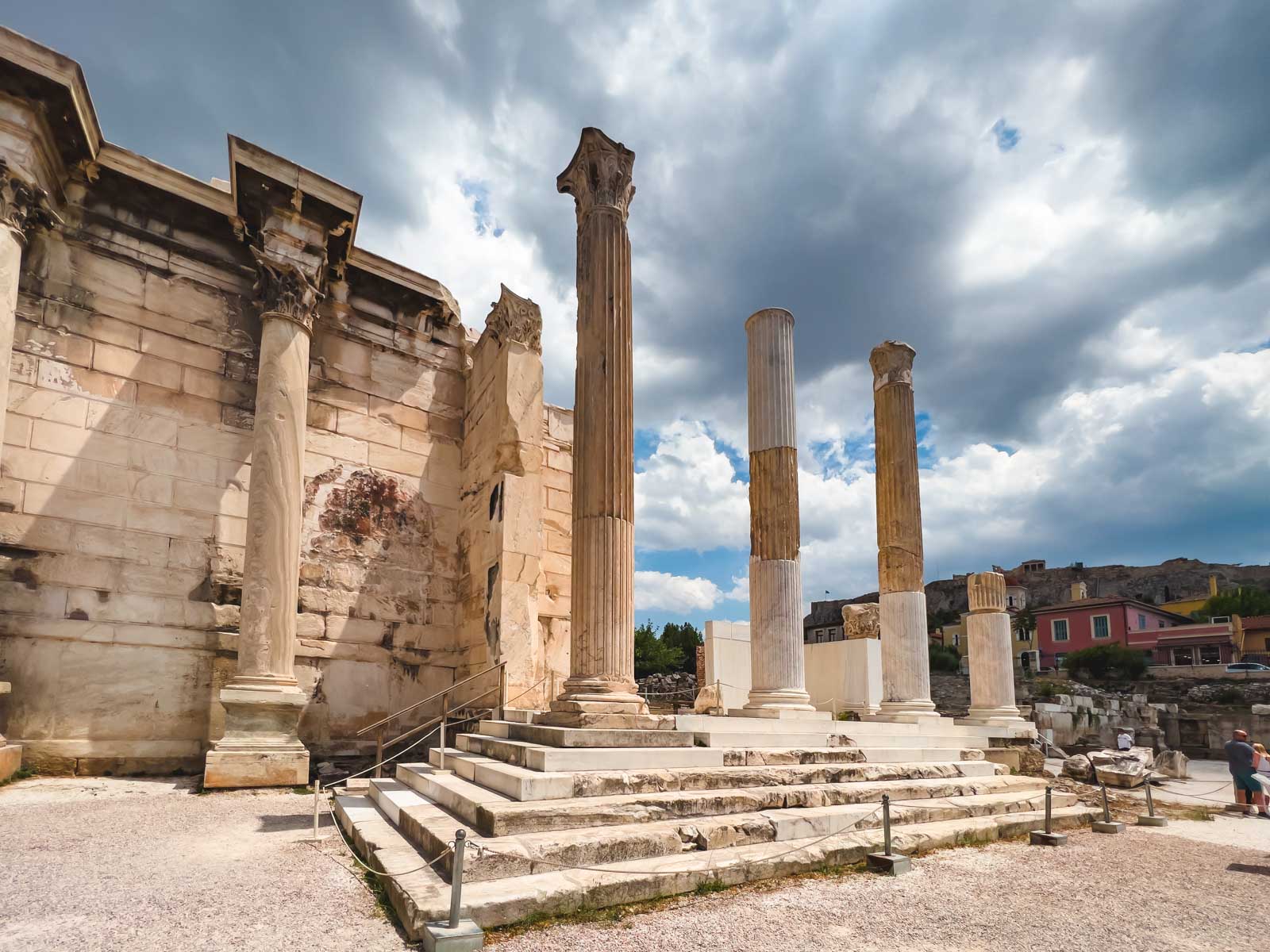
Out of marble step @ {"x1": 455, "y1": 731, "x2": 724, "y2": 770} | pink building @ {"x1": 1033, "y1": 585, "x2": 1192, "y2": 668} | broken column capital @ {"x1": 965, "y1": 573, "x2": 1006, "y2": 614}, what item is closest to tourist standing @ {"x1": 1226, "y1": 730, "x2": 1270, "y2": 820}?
broken column capital @ {"x1": 965, "y1": 573, "x2": 1006, "y2": 614}

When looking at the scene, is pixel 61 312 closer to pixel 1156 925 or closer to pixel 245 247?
pixel 245 247

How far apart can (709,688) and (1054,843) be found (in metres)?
6.28

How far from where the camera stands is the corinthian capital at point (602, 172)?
9.26 meters

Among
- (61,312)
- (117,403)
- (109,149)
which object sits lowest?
(117,403)

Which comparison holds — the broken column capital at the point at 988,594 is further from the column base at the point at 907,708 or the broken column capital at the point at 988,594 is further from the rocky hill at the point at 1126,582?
the rocky hill at the point at 1126,582

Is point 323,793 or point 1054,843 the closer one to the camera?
point 1054,843

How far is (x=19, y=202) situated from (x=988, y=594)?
16548 millimetres

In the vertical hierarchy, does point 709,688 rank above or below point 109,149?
below

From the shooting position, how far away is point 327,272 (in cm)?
1202

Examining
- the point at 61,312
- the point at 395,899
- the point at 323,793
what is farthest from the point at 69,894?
the point at 61,312

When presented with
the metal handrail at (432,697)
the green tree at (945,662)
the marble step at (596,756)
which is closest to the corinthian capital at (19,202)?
the metal handrail at (432,697)

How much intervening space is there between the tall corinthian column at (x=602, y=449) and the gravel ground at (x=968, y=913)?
2756 mm

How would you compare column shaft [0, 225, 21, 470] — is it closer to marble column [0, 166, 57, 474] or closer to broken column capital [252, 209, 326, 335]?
marble column [0, 166, 57, 474]

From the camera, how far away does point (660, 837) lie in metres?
5.28
